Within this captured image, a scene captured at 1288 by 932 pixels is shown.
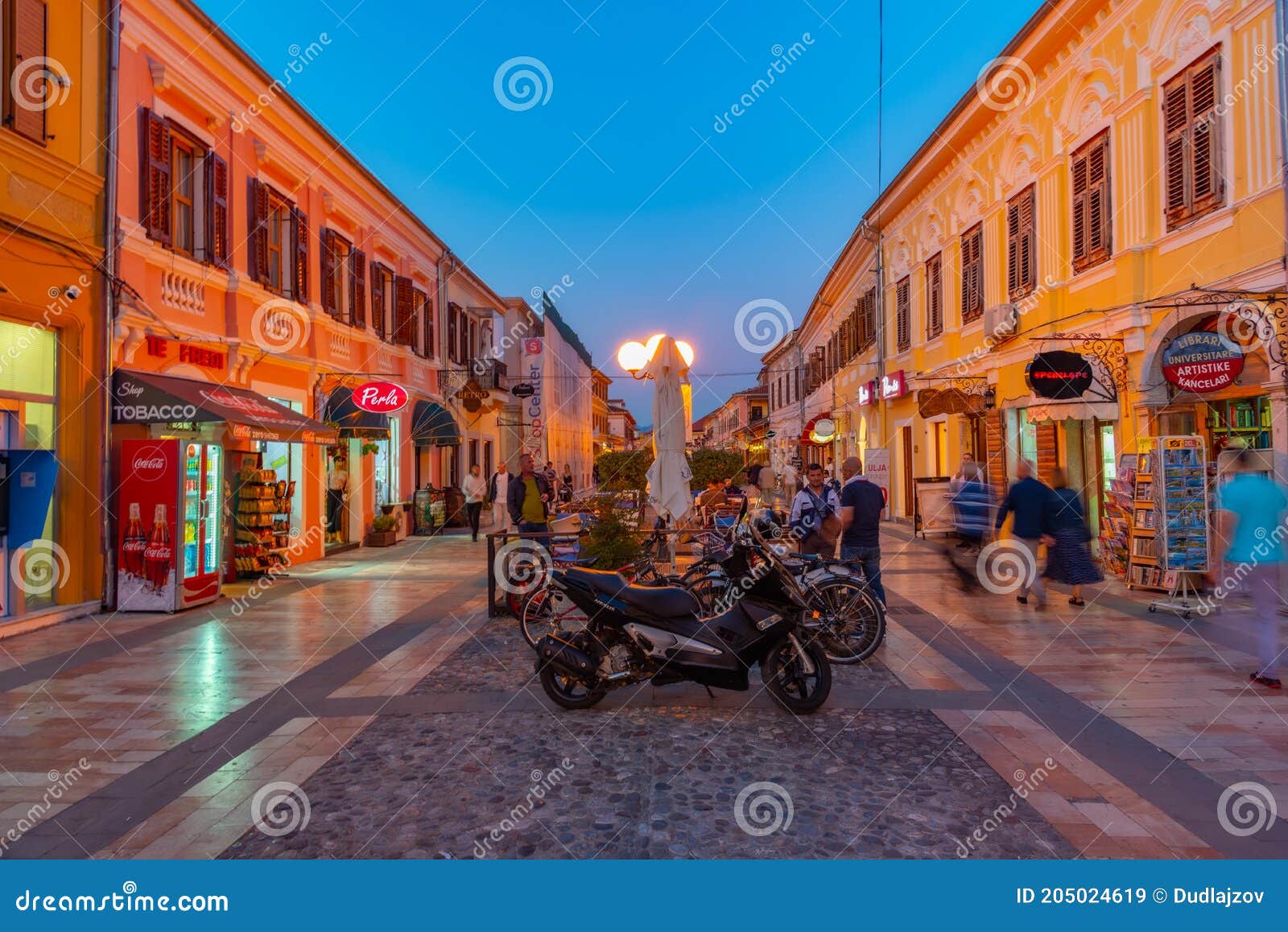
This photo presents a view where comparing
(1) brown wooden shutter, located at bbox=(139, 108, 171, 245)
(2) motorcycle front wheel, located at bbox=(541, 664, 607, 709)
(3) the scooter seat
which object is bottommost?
(2) motorcycle front wheel, located at bbox=(541, 664, 607, 709)

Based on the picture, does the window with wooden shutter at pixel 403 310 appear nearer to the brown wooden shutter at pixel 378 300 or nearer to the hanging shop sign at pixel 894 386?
the brown wooden shutter at pixel 378 300

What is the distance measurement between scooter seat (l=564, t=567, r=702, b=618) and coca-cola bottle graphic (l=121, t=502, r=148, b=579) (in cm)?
637

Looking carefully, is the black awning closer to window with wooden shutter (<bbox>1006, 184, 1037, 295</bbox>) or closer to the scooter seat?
the scooter seat

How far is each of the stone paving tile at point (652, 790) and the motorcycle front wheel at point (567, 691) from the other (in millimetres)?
95

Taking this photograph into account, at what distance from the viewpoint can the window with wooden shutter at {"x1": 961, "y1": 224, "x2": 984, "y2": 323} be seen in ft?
52.6

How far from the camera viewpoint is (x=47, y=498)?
28.5 feet

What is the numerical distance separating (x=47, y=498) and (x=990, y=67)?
1500cm

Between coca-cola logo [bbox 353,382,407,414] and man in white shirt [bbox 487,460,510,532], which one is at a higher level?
coca-cola logo [bbox 353,382,407,414]

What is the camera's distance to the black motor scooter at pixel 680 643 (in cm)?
525

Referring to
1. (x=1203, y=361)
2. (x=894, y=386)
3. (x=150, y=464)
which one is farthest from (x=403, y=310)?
(x=1203, y=361)

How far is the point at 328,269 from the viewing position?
608 inches

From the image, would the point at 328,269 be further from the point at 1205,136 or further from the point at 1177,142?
the point at 1205,136

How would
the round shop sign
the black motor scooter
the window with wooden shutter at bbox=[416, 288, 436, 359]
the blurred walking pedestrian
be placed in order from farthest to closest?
the window with wooden shutter at bbox=[416, 288, 436, 359] → the round shop sign → the blurred walking pedestrian → the black motor scooter

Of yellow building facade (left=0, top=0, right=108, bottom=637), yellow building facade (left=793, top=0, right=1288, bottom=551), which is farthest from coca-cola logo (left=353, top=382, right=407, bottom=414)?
yellow building facade (left=793, top=0, right=1288, bottom=551)
